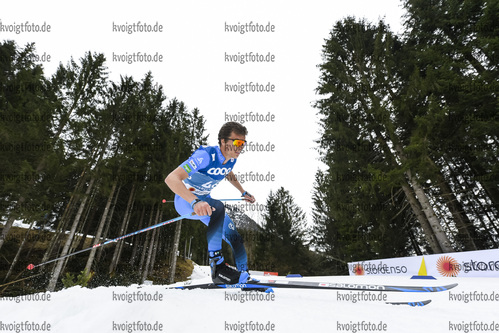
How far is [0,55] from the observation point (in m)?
14.6

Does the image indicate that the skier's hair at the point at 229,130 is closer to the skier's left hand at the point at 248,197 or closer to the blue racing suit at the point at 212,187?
the blue racing suit at the point at 212,187

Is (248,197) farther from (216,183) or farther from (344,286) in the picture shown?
(344,286)

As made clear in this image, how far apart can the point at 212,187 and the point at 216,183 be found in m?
0.10

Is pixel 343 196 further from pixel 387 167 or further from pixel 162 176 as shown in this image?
pixel 162 176

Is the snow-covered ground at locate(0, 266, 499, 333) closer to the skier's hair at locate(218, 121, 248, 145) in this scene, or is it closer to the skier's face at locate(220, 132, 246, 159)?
the skier's face at locate(220, 132, 246, 159)

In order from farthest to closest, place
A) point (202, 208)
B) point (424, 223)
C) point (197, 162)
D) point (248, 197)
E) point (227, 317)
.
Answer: point (424, 223)
point (248, 197)
point (197, 162)
point (202, 208)
point (227, 317)

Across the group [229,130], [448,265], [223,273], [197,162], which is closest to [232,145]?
[229,130]

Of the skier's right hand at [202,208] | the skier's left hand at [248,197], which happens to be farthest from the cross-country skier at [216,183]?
the skier's left hand at [248,197]

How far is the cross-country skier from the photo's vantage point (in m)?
3.11

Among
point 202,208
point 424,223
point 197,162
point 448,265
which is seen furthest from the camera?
point 424,223

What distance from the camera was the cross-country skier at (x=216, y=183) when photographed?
122 inches

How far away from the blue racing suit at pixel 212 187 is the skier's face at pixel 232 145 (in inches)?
2.9

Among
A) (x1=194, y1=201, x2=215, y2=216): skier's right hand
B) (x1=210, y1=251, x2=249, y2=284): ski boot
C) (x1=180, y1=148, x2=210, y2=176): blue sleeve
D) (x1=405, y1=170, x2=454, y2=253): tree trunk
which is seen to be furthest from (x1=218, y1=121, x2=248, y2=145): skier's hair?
(x1=405, y1=170, x2=454, y2=253): tree trunk

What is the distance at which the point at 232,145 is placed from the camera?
3.35 m
